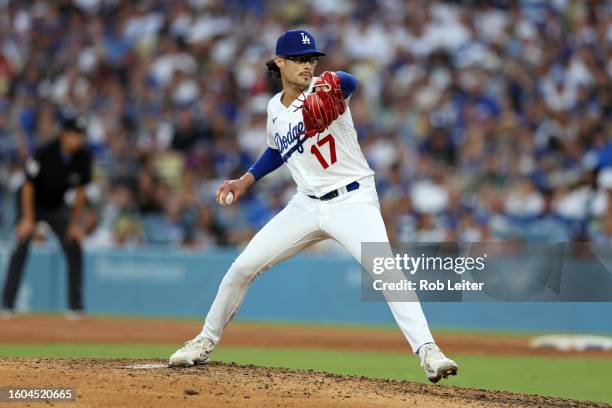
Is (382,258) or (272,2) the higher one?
(272,2)

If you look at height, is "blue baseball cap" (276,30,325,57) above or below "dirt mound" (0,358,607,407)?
above

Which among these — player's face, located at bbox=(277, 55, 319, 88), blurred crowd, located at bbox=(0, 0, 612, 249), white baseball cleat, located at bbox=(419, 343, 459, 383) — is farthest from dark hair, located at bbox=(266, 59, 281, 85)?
blurred crowd, located at bbox=(0, 0, 612, 249)

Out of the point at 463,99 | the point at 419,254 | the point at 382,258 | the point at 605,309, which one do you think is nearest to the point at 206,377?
the point at 382,258

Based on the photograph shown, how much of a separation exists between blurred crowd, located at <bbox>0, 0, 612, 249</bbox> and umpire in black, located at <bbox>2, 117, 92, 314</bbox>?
101 inches

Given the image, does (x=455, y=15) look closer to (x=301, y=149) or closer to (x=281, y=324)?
(x=281, y=324)

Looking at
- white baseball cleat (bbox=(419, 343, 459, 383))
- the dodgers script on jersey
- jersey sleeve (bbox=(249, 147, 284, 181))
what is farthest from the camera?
jersey sleeve (bbox=(249, 147, 284, 181))

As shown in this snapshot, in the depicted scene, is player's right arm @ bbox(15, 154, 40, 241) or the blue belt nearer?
Answer: the blue belt

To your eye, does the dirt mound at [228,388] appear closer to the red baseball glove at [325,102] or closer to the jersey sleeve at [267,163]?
the jersey sleeve at [267,163]

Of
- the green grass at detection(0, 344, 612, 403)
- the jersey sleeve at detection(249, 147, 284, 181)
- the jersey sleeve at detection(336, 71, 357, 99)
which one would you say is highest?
the jersey sleeve at detection(336, 71, 357, 99)

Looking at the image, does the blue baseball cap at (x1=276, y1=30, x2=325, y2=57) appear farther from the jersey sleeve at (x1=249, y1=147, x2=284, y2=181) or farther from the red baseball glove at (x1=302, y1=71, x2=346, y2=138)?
the jersey sleeve at (x1=249, y1=147, x2=284, y2=181)

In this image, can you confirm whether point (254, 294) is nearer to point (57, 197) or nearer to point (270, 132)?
point (57, 197)

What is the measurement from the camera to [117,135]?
15750 mm

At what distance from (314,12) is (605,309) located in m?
7.08

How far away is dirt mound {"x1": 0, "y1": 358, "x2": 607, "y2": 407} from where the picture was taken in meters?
5.33
